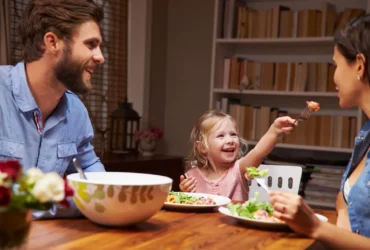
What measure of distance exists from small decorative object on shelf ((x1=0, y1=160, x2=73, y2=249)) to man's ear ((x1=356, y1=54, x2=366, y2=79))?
3.23ft

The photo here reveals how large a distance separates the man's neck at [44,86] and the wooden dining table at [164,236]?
22.9 inches

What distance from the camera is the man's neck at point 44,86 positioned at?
1770 millimetres

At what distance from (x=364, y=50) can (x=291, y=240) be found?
58 cm

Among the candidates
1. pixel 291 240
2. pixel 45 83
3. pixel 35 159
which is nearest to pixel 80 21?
pixel 45 83

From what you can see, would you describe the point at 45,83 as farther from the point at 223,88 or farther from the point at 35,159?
the point at 223,88

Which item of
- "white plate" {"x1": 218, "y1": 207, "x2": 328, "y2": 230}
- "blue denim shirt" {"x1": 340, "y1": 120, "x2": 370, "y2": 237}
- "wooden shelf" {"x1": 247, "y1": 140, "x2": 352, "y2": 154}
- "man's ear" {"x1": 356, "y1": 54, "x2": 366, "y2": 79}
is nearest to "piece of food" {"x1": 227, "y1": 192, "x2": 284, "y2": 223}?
"white plate" {"x1": 218, "y1": 207, "x2": 328, "y2": 230}

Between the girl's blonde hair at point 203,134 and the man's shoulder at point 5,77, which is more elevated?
the man's shoulder at point 5,77

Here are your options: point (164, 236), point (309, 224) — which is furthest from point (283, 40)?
point (164, 236)

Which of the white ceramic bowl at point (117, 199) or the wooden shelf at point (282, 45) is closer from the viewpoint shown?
the white ceramic bowl at point (117, 199)

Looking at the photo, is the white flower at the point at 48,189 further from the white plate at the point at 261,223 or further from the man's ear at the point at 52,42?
the man's ear at the point at 52,42

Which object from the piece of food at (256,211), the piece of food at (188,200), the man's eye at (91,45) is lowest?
the piece of food at (188,200)

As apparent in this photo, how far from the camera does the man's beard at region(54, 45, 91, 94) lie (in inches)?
70.3

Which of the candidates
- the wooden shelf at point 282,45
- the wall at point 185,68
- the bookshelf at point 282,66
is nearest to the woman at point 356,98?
the bookshelf at point 282,66

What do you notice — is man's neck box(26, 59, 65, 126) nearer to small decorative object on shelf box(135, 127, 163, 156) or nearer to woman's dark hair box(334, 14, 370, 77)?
woman's dark hair box(334, 14, 370, 77)
